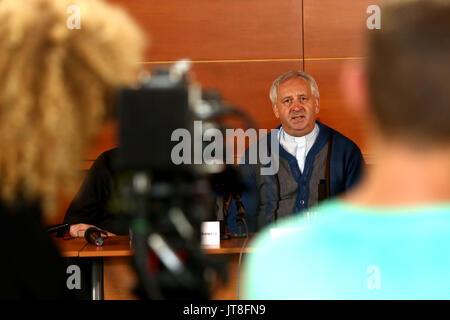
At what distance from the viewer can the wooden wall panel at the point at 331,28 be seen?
4.20 meters

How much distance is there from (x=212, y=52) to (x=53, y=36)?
362 cm

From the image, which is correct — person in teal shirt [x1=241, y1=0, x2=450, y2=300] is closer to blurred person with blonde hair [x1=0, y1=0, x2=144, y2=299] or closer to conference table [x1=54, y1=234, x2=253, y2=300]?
blurred person with blonde hair [x1=0, y1=0, x2=144, y2=299]

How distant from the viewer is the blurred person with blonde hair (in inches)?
28.9

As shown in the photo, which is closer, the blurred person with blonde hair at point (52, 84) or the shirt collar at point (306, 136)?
the blurred person with blonde hair at point (52, 84)

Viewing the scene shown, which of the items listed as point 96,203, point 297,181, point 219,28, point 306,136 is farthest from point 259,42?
point 96,203

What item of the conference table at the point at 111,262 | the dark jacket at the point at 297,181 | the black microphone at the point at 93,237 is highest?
the dark jacket at the point at 297,181

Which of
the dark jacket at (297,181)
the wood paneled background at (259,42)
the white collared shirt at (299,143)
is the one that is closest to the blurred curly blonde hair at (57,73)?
the dark jacket at (297,181)

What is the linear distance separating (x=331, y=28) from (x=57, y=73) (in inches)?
147

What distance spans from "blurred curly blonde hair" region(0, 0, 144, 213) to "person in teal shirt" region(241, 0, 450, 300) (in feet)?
1.00

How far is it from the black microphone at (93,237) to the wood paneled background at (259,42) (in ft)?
4.28

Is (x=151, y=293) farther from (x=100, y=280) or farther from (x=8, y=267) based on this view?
(x=100, y=280)

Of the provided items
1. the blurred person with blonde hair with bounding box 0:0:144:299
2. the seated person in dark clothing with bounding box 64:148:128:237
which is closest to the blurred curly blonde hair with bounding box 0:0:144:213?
the blurred person with blonde hair with bounding box 0:0:144:299

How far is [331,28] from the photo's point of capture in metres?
4.23

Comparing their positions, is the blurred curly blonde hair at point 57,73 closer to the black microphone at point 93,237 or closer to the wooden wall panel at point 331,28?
the black microphone at point 93,237
